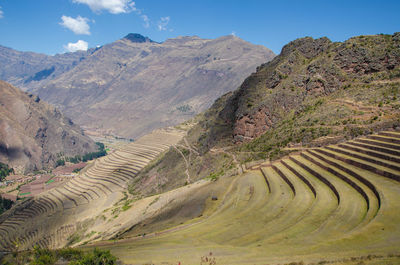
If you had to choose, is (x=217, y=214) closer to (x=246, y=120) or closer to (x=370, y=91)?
(x=246, y=120)

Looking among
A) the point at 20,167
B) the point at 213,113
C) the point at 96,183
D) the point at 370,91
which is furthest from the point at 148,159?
the point at 20,167

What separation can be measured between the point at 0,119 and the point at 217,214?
169 metres

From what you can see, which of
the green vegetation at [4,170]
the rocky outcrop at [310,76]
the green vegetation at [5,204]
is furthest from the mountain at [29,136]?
the rocky outcrop at [310,76]

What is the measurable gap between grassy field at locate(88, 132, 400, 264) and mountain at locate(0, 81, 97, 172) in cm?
14726

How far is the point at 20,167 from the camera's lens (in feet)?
459

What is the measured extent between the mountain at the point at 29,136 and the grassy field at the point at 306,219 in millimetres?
147258

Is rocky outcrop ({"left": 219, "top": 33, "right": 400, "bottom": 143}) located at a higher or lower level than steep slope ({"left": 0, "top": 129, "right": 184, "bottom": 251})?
higher

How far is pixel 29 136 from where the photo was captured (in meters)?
162

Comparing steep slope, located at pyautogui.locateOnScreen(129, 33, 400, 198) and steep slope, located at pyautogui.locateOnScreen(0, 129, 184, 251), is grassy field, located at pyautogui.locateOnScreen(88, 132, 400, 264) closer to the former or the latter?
steep slope, located at pyautogui.locateOnScreen(129, 33, 400, 198)

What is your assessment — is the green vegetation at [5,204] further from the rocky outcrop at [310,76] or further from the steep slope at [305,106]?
the rocky outcrop at [310,76]

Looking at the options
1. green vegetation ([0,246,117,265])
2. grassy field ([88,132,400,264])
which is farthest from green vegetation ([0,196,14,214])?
grassy field ([88,132,400,264])

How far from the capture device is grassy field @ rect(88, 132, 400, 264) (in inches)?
608

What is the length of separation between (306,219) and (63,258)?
787 inches

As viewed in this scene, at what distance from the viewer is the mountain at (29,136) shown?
14488 centimetres
